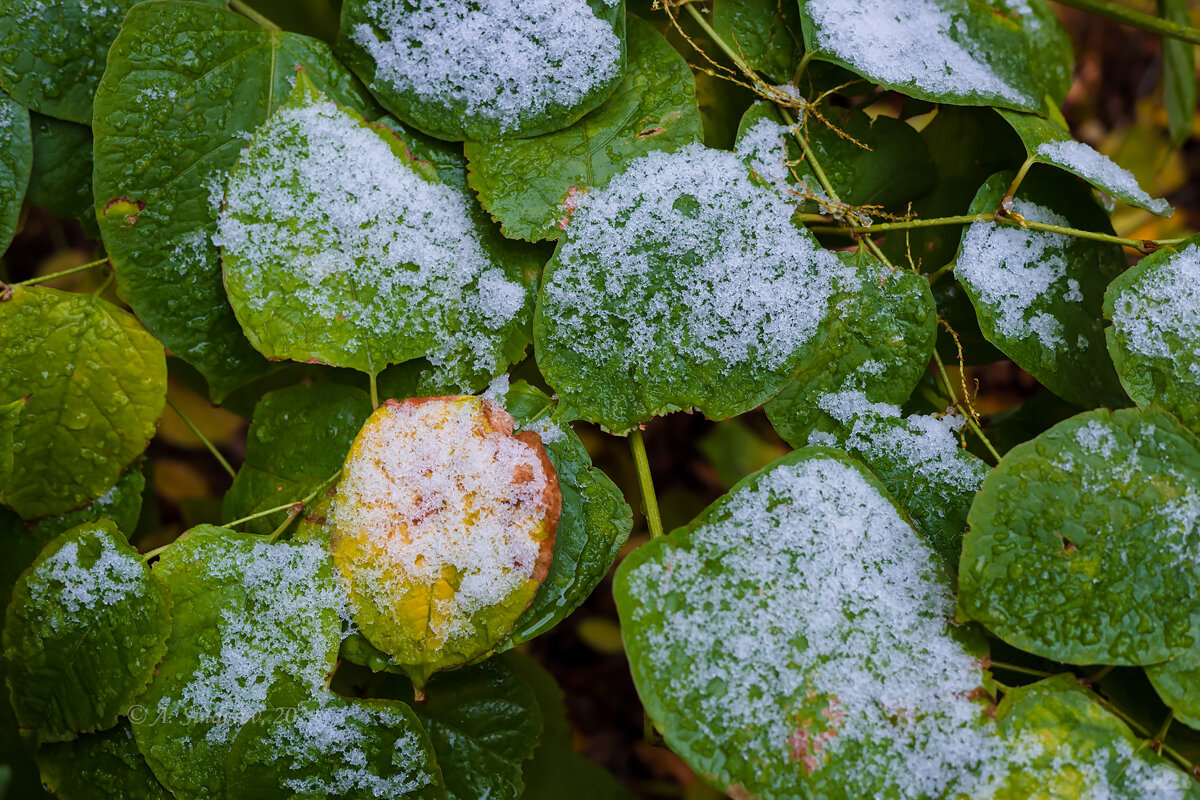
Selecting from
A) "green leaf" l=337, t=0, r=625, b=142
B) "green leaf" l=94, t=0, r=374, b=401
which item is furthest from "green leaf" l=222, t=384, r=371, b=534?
"green leaf" l=337, t=0, r=625, b=142

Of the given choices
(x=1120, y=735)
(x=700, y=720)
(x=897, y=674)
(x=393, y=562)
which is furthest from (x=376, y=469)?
(x=1120, y=735)

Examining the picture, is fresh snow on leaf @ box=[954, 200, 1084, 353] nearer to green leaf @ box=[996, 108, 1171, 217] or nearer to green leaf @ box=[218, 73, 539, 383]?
green leaf @ box=[996, 108, 1171, 217]

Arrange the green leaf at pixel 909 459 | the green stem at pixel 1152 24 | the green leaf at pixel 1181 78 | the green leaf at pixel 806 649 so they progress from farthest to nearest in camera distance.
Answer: the green leaf at pixel 1181 78, the green stem at pixel 1152 24, the green leaf at pixel 909 459, the green leaf at pixel 806 649

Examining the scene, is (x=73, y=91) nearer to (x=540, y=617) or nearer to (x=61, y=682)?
(x=61, y=682)

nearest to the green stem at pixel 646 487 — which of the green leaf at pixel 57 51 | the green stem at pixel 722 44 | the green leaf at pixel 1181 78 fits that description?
the green stem at pixel 722 44

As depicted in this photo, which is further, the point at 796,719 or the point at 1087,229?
the point at 1087,229

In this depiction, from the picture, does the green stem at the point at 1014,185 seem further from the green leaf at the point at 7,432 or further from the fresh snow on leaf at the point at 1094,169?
the green leaf at the point at 7,432

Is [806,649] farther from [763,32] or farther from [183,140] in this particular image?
[183,140]
